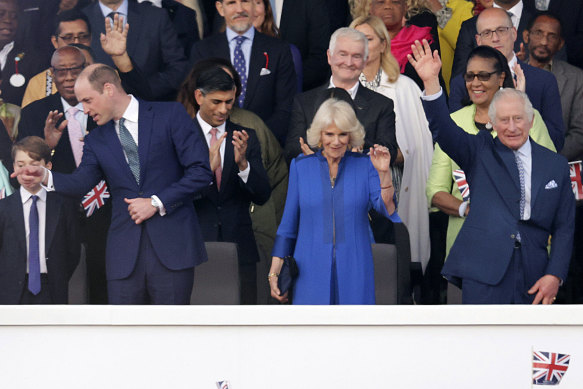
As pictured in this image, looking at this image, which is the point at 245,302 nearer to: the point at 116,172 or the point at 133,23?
the point at 116,172

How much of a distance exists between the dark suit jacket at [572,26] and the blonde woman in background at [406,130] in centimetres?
114

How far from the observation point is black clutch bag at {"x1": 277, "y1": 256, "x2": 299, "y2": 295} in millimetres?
6430

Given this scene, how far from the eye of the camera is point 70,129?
292 inches

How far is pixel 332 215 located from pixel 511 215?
112cm

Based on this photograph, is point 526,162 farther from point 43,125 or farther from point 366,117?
point 43,125

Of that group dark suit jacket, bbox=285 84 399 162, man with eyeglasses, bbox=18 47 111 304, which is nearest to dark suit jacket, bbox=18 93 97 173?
man with eyeglasses, bbox=18 47 111 304

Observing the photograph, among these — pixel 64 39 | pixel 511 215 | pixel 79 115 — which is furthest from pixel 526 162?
pixel 64 39

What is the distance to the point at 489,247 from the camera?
21.8 ft

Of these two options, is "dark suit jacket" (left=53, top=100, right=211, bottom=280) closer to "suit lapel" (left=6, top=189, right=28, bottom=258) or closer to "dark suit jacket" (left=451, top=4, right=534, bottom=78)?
"suit lapel" (left=6, top=189, right=28, bottom=258)

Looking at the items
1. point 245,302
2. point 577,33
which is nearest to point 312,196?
point 245,302

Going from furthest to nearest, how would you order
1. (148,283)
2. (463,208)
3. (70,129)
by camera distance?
(70,129) → (463,208) → (148,283)
